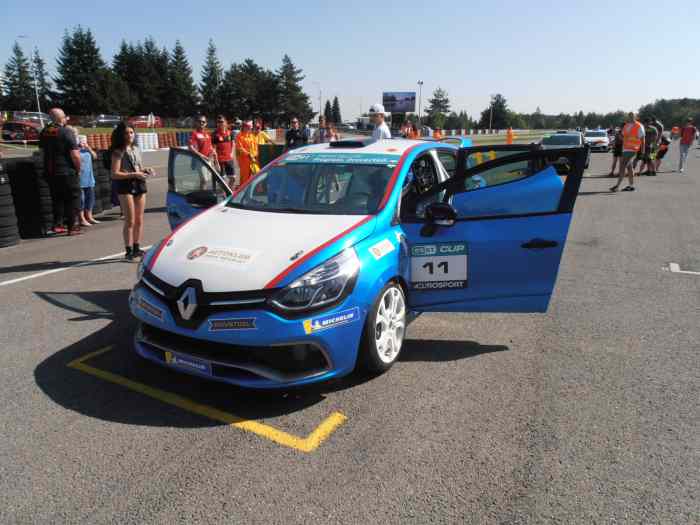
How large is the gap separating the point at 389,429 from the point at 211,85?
121 meters

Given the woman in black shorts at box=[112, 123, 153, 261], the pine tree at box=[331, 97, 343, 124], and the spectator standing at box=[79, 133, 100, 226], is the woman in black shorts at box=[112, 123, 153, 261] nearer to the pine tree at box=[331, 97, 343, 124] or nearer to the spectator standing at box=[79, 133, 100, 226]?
the spectator standing at box=[79, 133, 100, 226]

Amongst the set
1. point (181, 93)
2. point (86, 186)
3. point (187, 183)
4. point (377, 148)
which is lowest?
point (86, 186)

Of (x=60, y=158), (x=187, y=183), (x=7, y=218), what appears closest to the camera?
(x=187, y=183)

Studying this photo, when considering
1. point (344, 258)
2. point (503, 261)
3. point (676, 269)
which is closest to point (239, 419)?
point (344, 258)

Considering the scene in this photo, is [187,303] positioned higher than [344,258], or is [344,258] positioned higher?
[344,258]

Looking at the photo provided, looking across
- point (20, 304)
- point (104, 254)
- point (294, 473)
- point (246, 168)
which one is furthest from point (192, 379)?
point (246, 168)

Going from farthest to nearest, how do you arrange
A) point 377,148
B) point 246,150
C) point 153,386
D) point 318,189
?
1. point 246,150
2. point 377,148
3. point 318,189
4. point 153,386

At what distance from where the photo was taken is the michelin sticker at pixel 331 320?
3172 millimetres

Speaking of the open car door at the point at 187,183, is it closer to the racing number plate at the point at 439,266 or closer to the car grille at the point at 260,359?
the racing number plate at the point at 439,266

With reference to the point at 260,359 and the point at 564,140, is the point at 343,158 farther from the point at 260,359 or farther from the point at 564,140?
the point at 564,140

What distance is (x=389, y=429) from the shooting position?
3.17 m

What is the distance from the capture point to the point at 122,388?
144 inches

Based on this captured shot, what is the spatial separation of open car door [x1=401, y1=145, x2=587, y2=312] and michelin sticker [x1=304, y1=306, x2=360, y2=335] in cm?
90

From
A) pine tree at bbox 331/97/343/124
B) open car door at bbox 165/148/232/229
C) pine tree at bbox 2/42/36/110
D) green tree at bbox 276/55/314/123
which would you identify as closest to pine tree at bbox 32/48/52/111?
pine tree at bbox 2/42/36/110
